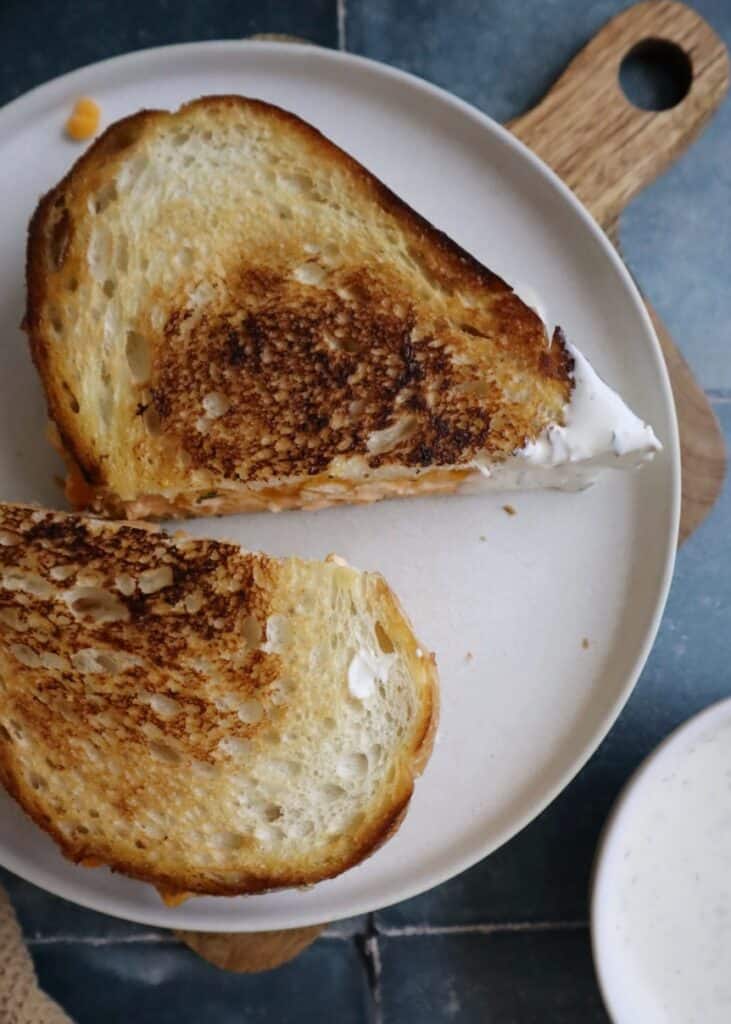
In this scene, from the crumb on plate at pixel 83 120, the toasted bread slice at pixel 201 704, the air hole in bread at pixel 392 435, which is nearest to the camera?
the toasted bread slice at pixel 201 704

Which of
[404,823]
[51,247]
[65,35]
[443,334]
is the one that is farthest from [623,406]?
[65,35]

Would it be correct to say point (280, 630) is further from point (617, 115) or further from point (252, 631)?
point (617, 115)

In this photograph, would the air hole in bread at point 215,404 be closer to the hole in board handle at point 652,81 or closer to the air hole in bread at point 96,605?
the air hole in bread at point 96,605

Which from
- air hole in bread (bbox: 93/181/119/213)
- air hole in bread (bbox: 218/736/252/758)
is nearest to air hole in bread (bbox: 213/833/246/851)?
air hole in bread (bbox: 218/736/252/758)

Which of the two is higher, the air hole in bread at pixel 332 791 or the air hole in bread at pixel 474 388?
the air hole in bread at pixel 474 388

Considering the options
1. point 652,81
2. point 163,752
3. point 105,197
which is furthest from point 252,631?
point 652,81

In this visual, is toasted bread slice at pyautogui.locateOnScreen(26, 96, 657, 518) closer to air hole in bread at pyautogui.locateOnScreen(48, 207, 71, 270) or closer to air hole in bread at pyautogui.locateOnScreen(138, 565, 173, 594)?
air hole in bread at pyautogui.locateOnScreen(48, 207, 71, 270)

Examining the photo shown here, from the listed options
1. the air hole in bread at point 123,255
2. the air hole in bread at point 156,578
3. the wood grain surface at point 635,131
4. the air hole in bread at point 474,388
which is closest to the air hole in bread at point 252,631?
the air hole in bread at point 156,578
